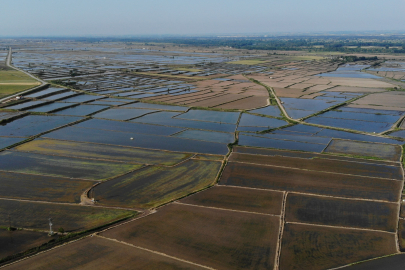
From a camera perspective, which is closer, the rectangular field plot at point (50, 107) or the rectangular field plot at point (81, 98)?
the rectangular field plot at point (50, 107)

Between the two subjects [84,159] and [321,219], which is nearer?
[321,219]

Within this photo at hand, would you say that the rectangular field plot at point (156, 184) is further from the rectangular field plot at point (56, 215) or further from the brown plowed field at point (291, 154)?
the brown plowed field at point (291, 154)

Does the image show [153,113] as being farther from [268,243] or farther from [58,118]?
[268,243]

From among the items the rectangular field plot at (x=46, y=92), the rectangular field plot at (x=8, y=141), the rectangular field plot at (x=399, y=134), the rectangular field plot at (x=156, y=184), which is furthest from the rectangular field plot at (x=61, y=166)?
the rectangular field plot at (x=46, y=92)

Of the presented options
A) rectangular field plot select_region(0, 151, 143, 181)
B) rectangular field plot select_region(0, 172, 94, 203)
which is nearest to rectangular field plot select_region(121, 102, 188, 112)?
rectangular field plot select_region(0, 151, 143, 181)

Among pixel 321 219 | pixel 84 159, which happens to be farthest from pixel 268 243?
pixel 84 159
